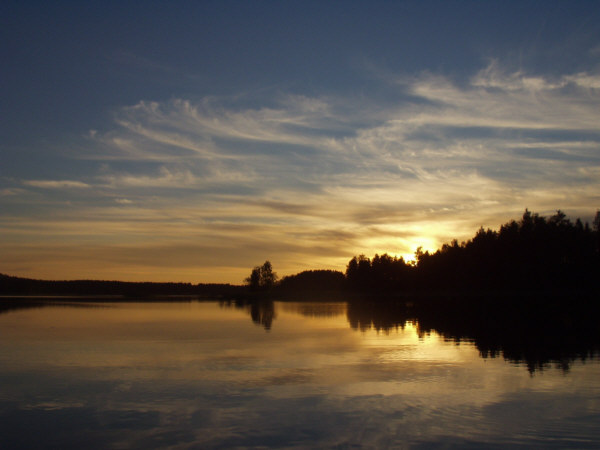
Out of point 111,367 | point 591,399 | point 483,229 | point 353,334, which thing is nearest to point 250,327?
point 353,334

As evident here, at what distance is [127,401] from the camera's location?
49.9 feet

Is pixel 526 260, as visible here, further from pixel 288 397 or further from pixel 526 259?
pixel 288 397

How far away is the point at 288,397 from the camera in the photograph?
15.6 m

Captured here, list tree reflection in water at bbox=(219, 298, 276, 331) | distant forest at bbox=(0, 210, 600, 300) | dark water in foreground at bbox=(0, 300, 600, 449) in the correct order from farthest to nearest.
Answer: distant forest at bbox=(0, 210, 600, 300)
tree reflection in water at bbox=(219, 298, 276, 331)
dark water in foreground at bbox=(0, 300, 600, 449)

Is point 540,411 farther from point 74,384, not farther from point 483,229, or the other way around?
point 483,229

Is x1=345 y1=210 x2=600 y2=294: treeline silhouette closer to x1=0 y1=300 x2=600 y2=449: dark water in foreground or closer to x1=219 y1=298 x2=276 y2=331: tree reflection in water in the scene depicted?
x1=219 y1=298 x2=276 y2=331: tree reflection in water

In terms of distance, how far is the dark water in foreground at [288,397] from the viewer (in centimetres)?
1188

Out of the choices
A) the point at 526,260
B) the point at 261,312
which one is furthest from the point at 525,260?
the point at 261,312

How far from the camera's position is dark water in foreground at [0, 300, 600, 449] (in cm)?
1188

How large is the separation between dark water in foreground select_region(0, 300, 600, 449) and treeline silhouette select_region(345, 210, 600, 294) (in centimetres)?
8605

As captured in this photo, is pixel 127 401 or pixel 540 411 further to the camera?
pixel 127 401

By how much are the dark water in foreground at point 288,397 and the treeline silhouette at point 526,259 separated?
86.1 m

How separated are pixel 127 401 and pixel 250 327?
23.7 m

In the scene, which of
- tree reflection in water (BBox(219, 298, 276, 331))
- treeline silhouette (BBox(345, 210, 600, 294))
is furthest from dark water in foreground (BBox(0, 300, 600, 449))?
treeline silhouette (BBox(345, 210, 600, 294))
